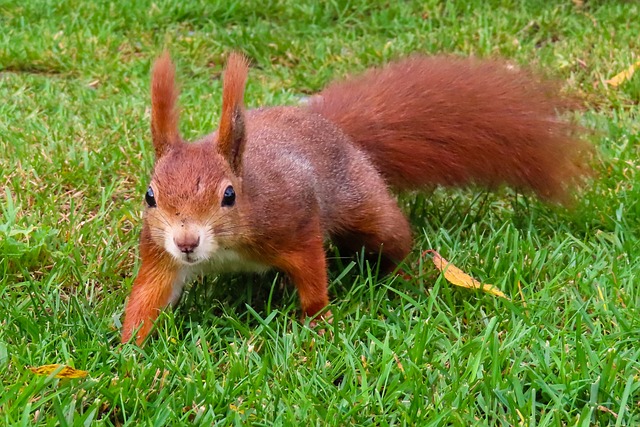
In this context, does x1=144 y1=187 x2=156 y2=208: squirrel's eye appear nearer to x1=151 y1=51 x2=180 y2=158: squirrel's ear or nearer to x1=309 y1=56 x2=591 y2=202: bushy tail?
x1=151 y1=51 x2=180 y2=158: squirrel's ear

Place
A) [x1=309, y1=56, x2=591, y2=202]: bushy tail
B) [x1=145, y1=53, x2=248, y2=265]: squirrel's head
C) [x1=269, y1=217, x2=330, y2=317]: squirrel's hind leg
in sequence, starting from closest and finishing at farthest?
[x1=145, y1=53, x2=248, y2=265]: squirrel's head → [x1=269, y1=217, x2=330, y2=317]: squirrel's hind leg → [x1=309, y1=56, x2=591, y2=202]: bushy tail

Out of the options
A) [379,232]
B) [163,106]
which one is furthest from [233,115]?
[379,232]

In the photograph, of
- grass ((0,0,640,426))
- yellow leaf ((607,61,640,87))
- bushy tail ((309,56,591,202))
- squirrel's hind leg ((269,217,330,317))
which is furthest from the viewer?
yellow leaf ((607,61,640,87))

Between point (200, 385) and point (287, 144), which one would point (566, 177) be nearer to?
point (287, 144)

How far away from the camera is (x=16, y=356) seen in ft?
6.50

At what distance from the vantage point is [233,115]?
2.12 metres

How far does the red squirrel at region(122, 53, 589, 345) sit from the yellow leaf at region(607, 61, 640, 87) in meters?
1.19

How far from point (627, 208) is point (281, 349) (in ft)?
4.45

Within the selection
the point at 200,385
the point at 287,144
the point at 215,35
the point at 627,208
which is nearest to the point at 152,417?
the point at 200,385

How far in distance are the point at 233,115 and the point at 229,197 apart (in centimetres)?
19

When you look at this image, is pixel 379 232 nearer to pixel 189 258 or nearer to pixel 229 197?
Answer: pixel 229 197

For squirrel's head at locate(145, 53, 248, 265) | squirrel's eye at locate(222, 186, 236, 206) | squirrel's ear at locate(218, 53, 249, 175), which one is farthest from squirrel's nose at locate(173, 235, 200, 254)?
squirrel's ear at locate(218, 53, 249, 175)

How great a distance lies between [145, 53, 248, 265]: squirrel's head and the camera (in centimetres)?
199

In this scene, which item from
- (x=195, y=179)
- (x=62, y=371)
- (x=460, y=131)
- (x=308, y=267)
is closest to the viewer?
(x=62, y=371)
